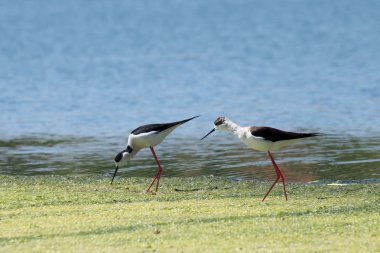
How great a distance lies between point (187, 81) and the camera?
28.4m

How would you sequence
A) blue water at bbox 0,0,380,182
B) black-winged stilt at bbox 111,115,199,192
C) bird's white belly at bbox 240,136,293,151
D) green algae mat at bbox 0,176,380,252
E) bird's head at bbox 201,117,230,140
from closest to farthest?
green algae mat at bbox 0,176,380,252, bird's white belly at bbox 240,136,293,151, bird's head at bbox 201,117,230,140, black-winged stilt at bbox 111,115,199,192, blue water at bbox 0,0,380,182

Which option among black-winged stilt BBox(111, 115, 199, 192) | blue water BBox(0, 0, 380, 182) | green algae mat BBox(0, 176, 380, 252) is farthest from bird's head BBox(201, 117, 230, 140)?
blue water BBox(0, 0, 380, 182)

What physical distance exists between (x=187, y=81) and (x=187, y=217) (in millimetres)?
18607

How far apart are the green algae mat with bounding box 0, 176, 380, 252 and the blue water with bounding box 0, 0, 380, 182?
241 centimetres

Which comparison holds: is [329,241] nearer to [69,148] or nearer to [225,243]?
[225,243]

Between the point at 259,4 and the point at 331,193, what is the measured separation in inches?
2348

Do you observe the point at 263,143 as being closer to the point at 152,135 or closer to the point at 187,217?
the point at 187,217

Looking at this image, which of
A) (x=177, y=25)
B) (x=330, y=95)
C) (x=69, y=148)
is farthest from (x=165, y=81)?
(x=177, y=25)

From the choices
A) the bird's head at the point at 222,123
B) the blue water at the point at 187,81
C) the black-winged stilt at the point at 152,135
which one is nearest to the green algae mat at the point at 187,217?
the black-winged stilt at the point at 152,135

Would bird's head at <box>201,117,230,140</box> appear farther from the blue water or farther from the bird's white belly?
the blue water

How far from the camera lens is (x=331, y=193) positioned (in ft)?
38.5

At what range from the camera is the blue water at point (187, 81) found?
58.7 ft

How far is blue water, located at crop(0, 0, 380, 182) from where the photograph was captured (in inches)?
704

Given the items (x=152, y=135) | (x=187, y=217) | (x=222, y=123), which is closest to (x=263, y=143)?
(x=222, y=123)
